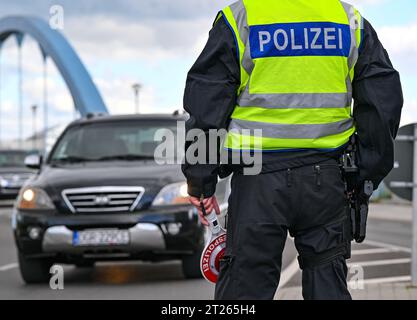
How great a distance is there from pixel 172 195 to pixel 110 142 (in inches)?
57.1

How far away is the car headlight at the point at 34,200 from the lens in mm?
9375

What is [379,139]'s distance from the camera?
4.20 meters

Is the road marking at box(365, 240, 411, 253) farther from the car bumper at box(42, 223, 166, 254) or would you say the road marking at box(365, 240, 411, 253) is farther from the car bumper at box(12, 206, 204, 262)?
the car bumper at box(42, 223, 166, 254)

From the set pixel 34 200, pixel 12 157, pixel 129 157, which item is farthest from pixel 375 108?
A: pixel 12 157

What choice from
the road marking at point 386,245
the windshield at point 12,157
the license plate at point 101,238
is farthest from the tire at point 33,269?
the windshield at point 12,157

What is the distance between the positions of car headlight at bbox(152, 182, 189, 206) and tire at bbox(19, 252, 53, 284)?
1202 mm

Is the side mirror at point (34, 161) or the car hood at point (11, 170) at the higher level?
the side mirror at point (34, 161)

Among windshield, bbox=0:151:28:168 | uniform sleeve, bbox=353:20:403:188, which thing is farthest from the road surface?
windshield, bbox=0:151:28:168

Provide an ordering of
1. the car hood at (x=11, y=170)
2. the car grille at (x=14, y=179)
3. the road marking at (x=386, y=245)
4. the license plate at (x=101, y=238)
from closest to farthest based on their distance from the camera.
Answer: the license plate at (x=101, y=238) → the road marking at (x=386, y=245) → the car grille at (x=14, y=179) → the car hood at (x=11, y=170)

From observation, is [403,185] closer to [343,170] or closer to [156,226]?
[156,226]

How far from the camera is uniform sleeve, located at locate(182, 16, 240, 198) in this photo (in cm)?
403

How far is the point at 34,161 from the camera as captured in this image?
10.3 m

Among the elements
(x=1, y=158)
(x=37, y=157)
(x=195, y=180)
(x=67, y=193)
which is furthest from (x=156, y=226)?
(x=1, y=158)

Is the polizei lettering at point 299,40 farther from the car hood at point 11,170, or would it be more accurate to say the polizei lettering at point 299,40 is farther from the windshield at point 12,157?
the windshield at point 12,157
